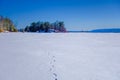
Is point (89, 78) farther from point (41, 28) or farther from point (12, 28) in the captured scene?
point (41, 28)

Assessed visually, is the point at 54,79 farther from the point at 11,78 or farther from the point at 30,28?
the point at 30,28

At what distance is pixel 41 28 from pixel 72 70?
63761mm

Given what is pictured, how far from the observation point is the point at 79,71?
3.63 m

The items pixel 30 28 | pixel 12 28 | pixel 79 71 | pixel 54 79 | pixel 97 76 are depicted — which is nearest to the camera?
pixel 54 79

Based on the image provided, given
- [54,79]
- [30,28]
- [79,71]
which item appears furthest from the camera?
[30,28]

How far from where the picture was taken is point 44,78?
3.12 meters

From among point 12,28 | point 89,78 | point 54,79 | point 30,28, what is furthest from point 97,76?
point 30,28

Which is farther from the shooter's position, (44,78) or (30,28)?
(30,28)

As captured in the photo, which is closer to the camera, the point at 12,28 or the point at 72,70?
the point at 72,70

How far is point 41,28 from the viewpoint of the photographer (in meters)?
66.9

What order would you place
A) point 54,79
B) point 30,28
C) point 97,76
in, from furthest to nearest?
1. point 30,28
2. point 97,76
3. point 54,79

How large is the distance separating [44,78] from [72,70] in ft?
2.67

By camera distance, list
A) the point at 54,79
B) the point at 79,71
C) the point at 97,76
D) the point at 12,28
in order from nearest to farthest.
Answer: the point at 54,79 → the point at 97,76 → the point at 79,71 → the point at 12,28

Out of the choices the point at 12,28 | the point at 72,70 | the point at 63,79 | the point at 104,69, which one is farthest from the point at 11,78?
the point at 12,28
